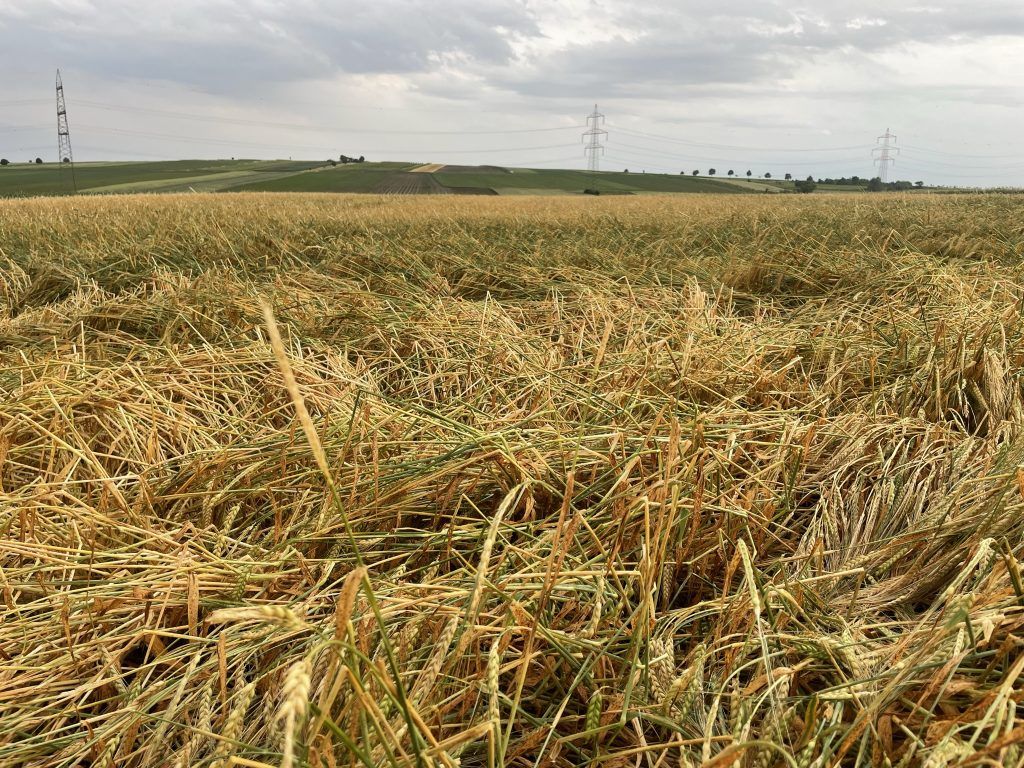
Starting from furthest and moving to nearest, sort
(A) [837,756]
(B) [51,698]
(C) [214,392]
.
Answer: (C) [214,392], (B) [51,698], (A) [837,756]

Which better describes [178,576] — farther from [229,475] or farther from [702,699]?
[702,699]

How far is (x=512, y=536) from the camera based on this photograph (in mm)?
1474

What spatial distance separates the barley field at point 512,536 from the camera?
34.0 inches

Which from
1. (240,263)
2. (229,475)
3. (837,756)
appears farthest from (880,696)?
(240,263)

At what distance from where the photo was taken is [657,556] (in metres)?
1.20

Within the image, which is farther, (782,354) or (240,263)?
(240,263)

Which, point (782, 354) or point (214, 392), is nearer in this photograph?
point (214, 392)

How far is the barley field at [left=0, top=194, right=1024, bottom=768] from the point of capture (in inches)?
34.0

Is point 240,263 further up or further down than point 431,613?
further up

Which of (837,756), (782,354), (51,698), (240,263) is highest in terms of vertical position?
(240,263)

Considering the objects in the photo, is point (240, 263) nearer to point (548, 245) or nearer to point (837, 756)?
point (548, 245)

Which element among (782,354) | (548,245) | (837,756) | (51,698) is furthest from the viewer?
(548,245)

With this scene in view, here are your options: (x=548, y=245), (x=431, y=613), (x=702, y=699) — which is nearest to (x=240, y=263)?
(x=548, y=245)

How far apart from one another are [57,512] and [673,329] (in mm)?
2312
